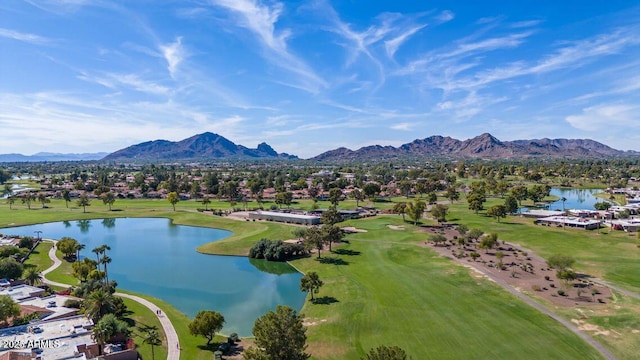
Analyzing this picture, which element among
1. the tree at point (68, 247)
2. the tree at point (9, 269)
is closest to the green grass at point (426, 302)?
the tree at point (9, 269)

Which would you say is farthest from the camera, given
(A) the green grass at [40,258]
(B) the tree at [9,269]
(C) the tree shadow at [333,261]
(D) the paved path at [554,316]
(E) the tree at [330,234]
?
(E) the tree at [330,234]

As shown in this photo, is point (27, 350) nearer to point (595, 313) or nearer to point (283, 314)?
point (283, 314)

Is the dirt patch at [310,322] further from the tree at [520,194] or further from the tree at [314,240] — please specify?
the tree at [520,194]

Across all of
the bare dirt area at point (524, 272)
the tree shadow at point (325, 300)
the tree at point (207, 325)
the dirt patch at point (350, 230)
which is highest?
the dirt patch at point (350, 230)

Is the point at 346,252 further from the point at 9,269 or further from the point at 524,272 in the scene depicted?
the point at 9,269

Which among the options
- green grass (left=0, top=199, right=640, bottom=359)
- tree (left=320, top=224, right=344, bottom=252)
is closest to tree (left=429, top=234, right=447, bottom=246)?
green grass (left=0, top=199, right=640, bottom=359)

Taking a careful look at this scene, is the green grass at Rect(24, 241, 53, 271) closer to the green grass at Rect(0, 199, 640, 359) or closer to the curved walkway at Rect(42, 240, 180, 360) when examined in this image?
the curved walkway at Rect(42, 240, 180, 360)
